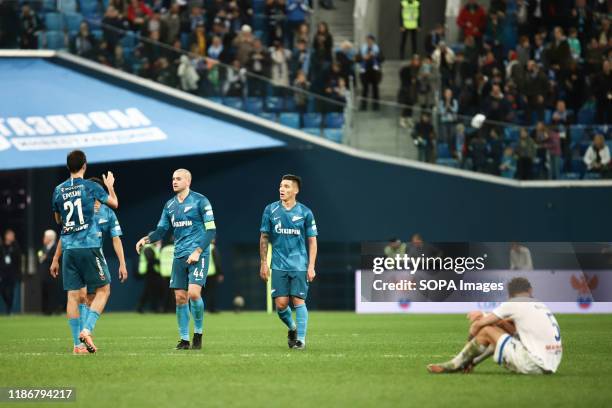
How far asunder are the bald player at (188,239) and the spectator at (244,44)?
50.1ft

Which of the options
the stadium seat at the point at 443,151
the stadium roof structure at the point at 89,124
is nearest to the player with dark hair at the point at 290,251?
the stadium roof structure at the point at 89,124

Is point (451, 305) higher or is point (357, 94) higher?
point (357, 94)

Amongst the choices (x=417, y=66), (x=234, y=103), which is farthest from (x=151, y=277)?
(x=417, y=66)

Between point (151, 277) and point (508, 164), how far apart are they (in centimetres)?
876

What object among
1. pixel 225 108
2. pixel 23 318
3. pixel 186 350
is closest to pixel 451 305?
pixel 225 108

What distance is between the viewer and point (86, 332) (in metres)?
14.5

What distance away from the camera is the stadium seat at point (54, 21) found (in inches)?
1205

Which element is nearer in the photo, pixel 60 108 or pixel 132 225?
pixel 60 108

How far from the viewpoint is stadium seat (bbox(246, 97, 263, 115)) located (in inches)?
1179

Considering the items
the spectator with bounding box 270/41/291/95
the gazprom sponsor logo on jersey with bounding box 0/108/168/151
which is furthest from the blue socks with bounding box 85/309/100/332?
the spectator with bounding box 270/41/291/95

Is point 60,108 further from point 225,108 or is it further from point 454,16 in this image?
point 454,16

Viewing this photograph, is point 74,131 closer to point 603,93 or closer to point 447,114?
point 447,114

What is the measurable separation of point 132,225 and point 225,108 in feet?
13.8

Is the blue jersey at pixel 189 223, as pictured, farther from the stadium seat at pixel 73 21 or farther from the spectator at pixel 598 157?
the stadium seat at pixel 73 21
